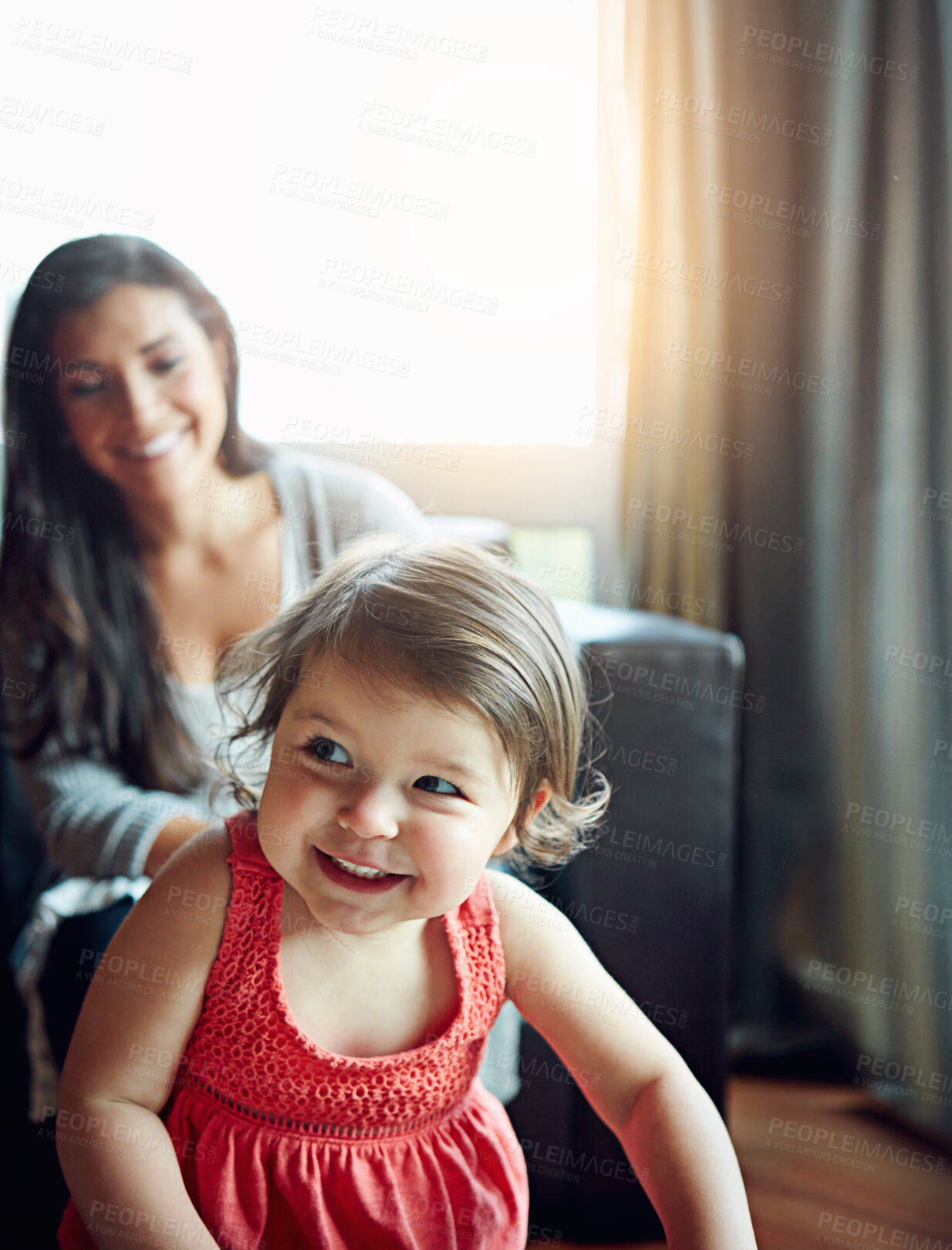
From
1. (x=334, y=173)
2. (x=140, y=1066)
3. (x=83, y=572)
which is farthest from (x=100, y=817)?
(x=334, y=173)

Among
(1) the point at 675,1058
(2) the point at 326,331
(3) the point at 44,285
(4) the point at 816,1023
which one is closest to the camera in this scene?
(1) the point at 675,1058

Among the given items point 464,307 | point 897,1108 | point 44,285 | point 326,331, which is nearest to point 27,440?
point 44,285

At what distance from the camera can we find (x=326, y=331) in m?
0.92

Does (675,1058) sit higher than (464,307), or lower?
lower

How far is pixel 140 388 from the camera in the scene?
0.80 m

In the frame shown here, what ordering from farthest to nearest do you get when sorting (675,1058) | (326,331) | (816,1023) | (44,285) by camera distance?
1. (816,1023)
2. (326,331)
3. (44,285)
4. (675,1058)

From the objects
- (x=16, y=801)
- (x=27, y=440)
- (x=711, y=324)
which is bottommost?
(x=16, y=801)

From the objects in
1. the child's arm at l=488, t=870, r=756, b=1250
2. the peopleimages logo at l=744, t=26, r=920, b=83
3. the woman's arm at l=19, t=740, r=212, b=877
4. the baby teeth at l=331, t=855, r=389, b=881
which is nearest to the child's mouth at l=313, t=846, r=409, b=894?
the baby teeth at l=331, t=855, r=389, b=881

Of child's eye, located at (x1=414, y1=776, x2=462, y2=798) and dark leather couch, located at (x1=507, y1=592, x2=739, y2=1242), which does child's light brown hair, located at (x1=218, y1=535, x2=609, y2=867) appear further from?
dark leather couch, located at (x1=507, y1=592, x2=739, y2=1242)

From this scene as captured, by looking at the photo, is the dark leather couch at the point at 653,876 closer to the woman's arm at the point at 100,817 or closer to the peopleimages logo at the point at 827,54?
the woman's arm at the point at 100,817

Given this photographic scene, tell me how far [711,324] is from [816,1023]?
0.80 metres

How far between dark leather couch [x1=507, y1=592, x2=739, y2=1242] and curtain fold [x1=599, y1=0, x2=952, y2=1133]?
22 cm

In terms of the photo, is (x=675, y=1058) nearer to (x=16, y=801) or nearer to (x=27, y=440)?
(x=27, y=440)

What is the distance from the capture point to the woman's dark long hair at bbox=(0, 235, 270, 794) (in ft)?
2.67
